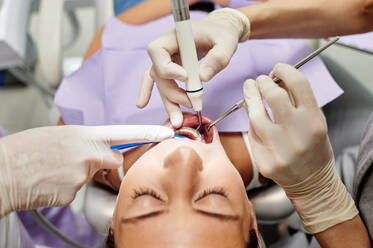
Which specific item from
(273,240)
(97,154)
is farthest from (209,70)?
(273,240)

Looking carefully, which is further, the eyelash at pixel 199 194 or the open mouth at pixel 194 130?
the open mouth at pixel 194 130

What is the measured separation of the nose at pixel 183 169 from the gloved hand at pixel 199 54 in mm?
144

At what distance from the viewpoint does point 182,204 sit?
634mm

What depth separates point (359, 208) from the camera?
770 millimetres

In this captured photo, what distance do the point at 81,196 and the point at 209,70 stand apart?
0.61 meters

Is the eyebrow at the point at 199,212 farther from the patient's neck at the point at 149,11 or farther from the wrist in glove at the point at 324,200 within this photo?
the patient's neck at the point at 149,11

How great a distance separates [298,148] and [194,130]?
0.25 metres

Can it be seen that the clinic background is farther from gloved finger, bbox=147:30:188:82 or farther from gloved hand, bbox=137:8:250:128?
gloved finger, bbox=147:30:188:82

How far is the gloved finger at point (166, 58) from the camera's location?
74 cm

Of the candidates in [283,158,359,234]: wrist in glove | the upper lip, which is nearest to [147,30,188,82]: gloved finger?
the upper lip

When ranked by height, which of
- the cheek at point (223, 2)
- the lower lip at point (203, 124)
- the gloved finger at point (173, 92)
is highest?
the cheek at point (223, 2)

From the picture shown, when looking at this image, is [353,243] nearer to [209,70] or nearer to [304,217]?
[304,217]

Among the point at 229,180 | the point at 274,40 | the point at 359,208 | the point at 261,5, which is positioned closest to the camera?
the point at 229,180

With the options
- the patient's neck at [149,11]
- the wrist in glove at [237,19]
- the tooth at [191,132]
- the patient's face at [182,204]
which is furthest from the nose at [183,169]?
the patient's neck at [149,11]
